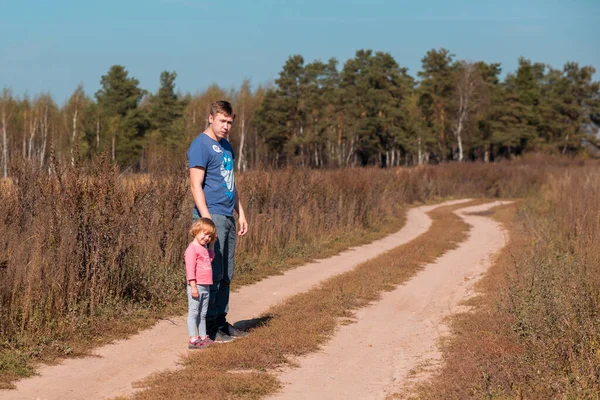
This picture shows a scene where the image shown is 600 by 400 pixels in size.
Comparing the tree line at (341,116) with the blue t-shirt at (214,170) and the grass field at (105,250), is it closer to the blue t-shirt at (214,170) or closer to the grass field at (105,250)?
the grass field at (105,250)

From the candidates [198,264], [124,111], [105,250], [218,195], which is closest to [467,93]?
[124,111]

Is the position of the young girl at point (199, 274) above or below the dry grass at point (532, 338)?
above

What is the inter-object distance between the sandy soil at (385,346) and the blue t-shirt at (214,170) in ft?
6.02

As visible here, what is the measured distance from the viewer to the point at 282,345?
7609 mm

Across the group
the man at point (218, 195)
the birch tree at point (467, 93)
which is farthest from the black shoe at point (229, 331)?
the birch tree at point (467, 93)

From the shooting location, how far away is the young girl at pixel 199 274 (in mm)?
7500

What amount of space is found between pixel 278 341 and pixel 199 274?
3.56 ft

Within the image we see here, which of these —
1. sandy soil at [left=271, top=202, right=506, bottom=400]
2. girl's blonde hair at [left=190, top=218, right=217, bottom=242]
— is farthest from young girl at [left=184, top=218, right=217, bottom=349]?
sandy soil at [left=271, top=202, right=506, bottom=400]

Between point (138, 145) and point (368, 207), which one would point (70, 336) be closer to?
point (368, 207)

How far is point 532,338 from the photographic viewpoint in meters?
7.36

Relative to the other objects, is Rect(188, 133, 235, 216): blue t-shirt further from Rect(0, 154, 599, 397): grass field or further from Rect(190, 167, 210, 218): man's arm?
Rect(0, 154, 599, 397): grass field

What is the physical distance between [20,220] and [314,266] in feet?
21.1

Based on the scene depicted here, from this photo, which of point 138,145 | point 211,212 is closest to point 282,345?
point 211,212

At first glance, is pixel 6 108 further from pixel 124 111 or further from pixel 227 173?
pixel 227 173
